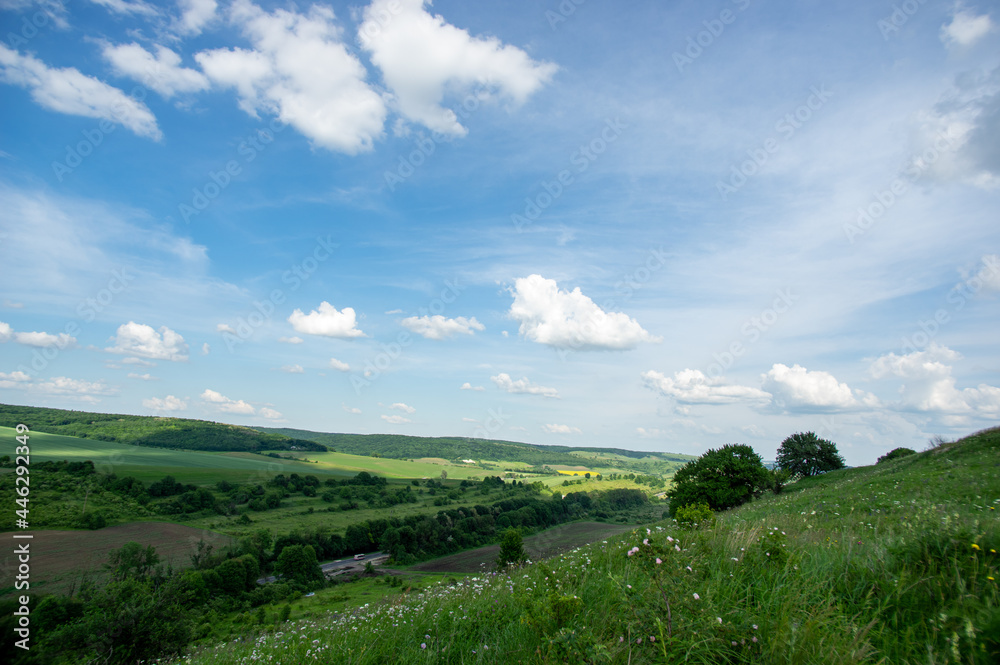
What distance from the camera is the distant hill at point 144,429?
106550 millimetres

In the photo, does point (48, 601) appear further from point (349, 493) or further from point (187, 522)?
point (349, 493)

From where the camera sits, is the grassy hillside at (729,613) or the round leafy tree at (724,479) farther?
the round leafy tree at (724,479)

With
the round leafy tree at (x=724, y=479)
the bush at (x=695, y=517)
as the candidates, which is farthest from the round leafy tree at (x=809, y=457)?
the bush at (x=695, y=517)

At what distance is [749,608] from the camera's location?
12.9 ft

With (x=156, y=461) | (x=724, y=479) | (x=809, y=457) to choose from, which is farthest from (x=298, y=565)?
(x=809, y=457)

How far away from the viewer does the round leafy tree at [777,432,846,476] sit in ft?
184

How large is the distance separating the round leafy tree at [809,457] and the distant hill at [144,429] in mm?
138454

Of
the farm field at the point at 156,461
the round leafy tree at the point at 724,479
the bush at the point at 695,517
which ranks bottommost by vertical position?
the farm field at the point at 156,461

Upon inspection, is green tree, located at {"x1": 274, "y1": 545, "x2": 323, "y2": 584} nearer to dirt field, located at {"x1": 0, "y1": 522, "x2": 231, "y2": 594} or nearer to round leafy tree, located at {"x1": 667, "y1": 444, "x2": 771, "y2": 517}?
dirt field, located at {"x1": 0, "y1": 522, "x2": 231, "y2": 594}

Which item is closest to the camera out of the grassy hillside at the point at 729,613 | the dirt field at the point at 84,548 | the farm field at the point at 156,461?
the grassy hillside at the point at 729,613

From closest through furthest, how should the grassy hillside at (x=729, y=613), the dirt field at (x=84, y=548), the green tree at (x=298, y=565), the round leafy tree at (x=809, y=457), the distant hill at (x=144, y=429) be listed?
the grassy hillside at (x=729, y=613), the dirt field at (x=84, y=548), the round leafy tree at (x=809, y=457), the green tree at (x=298, y=565), the distant hill at (x=144, y=429)

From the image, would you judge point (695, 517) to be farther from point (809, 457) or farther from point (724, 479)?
point (809, 457)

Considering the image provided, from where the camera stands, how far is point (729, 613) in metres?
3.81

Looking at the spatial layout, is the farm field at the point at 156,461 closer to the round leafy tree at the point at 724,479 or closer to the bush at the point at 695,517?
the bush at the point at 695,517
